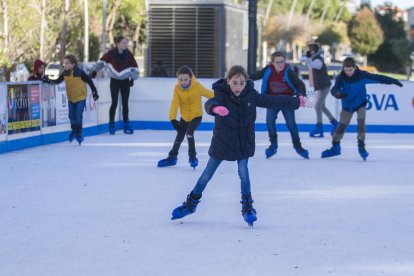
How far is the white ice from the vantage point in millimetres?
7419

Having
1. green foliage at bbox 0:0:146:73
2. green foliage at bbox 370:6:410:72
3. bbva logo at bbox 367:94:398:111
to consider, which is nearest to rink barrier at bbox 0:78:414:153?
bbva logo at bbox 367:94:398:111

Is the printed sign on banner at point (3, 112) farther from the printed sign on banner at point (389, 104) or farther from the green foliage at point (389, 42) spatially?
the green foliage at point (389, 42)

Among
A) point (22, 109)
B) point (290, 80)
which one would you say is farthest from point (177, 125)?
point (22, 109)

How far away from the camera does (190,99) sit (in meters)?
13.4

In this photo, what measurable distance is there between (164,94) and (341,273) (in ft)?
48.9

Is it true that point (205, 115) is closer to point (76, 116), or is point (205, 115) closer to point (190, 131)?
→ point (76, 116)

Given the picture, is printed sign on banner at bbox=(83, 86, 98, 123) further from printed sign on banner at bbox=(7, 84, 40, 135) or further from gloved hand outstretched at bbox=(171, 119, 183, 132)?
gloved hand outstretched at bbox=(171, 119, 183, 132)

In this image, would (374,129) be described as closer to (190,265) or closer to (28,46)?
(190,265)

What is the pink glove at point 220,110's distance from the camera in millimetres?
8672

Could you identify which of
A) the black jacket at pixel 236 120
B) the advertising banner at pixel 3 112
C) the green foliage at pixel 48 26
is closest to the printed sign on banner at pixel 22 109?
the advertising banner at pixel 3 112

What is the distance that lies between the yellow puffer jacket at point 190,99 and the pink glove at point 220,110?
413 cm

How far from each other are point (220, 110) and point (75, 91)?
916 cm

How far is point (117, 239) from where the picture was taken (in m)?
8.39

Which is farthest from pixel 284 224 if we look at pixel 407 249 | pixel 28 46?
pixel 28 46
